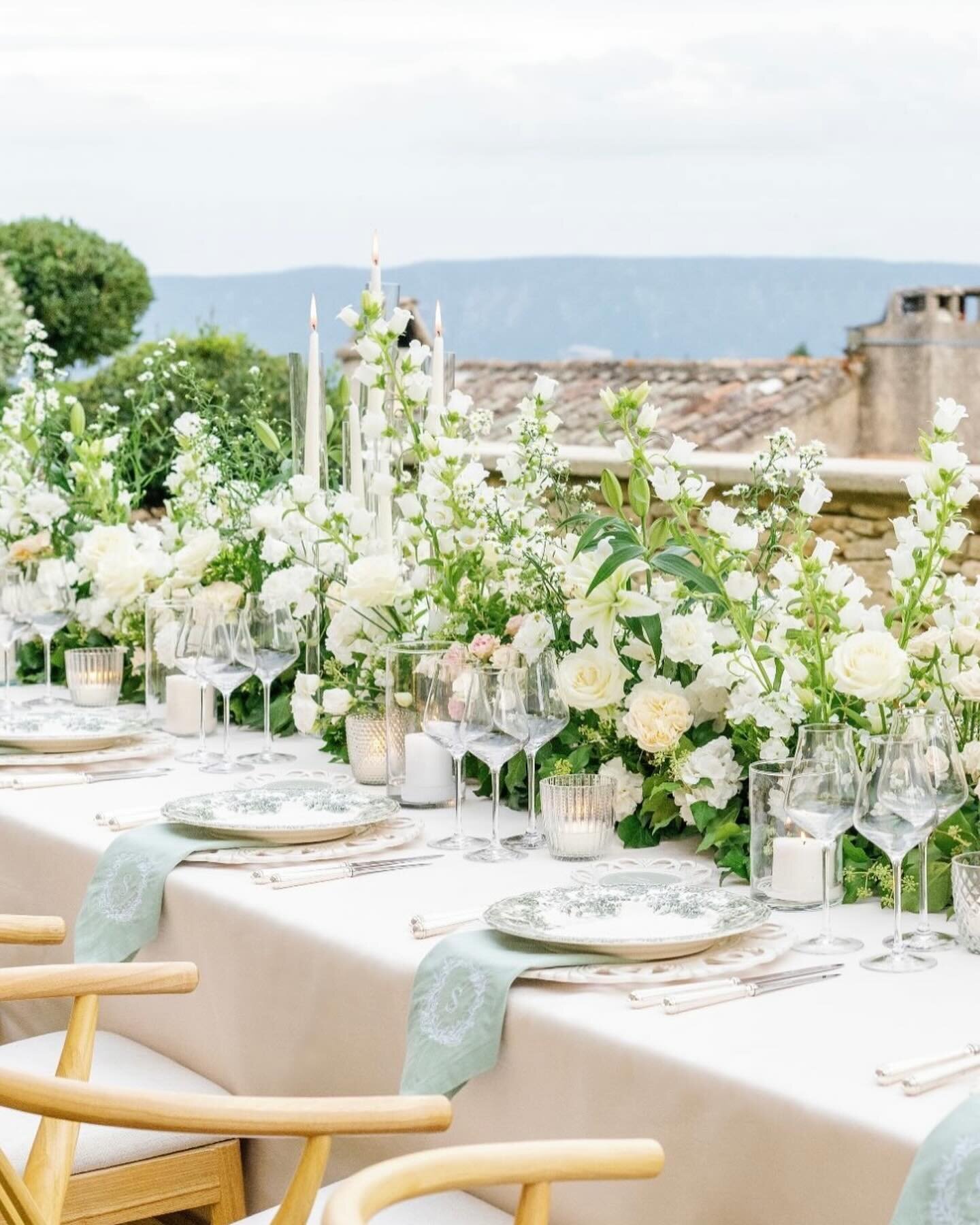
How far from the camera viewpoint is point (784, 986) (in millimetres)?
1614

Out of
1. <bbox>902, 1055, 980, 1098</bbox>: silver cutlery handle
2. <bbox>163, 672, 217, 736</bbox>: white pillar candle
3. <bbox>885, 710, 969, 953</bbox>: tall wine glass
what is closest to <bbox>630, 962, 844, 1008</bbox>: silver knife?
<bbox>885, 710, 969, 953</bbox>: tall wine glass

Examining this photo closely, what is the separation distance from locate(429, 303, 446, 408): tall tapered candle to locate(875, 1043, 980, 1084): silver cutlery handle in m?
1.48

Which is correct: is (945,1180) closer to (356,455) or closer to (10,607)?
(356,455)

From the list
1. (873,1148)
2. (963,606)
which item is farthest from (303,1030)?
(963,606)

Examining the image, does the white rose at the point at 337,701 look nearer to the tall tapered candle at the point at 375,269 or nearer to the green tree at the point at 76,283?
the tall tapered candle at the point at 375,269

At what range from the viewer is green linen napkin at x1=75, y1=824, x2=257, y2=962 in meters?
2.07

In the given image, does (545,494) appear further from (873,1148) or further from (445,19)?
(445,19)

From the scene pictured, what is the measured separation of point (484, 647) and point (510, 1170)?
1.13 metres

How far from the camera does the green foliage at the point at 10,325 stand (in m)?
16.3

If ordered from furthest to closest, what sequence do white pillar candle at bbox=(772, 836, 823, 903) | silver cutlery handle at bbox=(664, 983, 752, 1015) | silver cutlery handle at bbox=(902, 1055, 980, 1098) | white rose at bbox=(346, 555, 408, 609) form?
white rose at bbox=(346, 555, 408, 609)
white pillar candle at bbox=(772, 836, 823, 903)
silver cutlery handle at bbox=(664, 983, 752, 1015)
silver cutlery handle at bbox=(902, 1055, 980, 1098)

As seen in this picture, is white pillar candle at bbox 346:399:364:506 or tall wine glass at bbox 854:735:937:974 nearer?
tall wine glass at bbox 854:735:937:974

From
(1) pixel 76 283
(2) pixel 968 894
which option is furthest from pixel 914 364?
(2) pixel 968 894

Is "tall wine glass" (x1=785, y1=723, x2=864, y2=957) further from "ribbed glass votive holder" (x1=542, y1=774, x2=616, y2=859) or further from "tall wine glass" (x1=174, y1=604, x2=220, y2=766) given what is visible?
"tall wine glass" (x1=174, y1=604, x2=220, y2=766)

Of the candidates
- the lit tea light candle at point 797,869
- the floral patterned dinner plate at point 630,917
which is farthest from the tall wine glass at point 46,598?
the lit tea light candle at point 797,869
